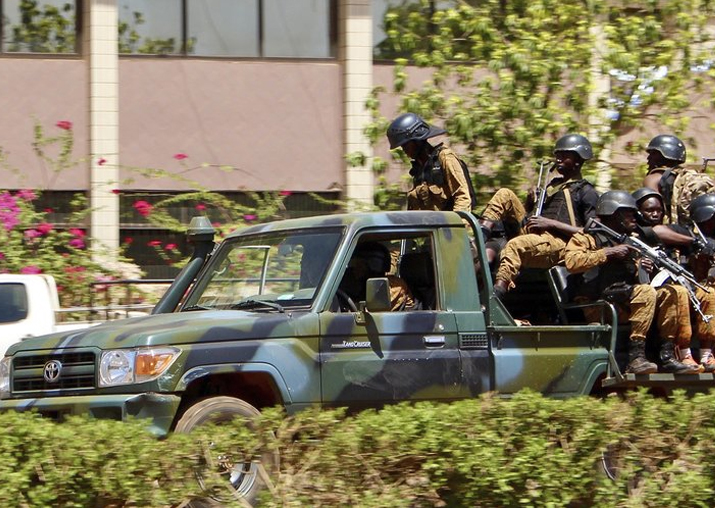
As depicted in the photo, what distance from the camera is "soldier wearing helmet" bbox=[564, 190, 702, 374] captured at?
7.73 meters

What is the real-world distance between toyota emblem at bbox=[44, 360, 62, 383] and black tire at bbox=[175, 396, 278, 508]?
0.80 m

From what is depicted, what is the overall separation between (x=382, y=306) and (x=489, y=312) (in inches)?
33.0

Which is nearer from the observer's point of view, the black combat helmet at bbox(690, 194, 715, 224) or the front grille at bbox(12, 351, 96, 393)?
the front grille at bbox(12, 351, 96, 393)

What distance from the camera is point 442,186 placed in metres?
8.51

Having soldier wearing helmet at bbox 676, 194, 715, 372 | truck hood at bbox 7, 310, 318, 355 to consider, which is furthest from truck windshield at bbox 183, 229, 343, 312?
soldier wearing helmet at bbox 676, 194, 715, 372

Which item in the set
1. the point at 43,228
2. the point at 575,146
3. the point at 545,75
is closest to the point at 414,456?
the point at 575,146

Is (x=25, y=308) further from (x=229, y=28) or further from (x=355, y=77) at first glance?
(x=355, y=77)

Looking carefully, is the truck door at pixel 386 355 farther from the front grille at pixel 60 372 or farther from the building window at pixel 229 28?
the building window at pixel 229 28

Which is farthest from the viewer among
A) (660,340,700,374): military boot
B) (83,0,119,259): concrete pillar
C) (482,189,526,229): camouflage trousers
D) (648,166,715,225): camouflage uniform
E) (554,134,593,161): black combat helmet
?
(83,0,119,259): concrete pillar

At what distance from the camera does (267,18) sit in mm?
16531

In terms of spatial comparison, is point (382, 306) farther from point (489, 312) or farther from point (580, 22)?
point (580, 22)

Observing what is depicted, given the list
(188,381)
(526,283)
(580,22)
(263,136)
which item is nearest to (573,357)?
(526,283)

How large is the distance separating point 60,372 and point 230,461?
5.46 feet

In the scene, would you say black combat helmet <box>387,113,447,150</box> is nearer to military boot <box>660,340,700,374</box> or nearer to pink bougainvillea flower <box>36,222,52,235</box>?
military boot <box>660,340,700,374</box>
